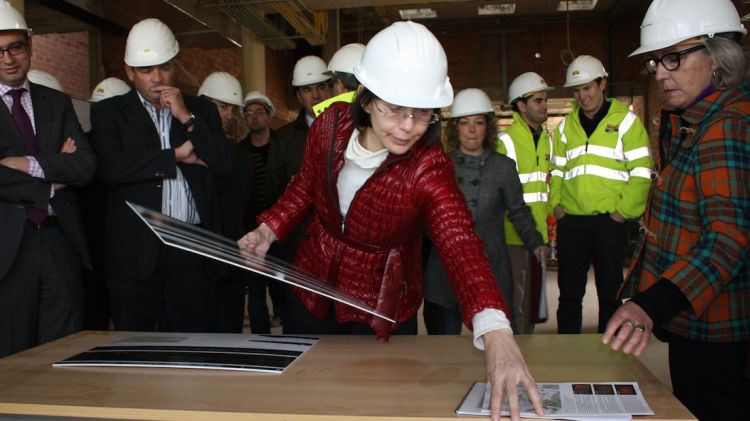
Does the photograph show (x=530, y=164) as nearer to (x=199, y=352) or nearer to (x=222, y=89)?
(x=222, y=89)

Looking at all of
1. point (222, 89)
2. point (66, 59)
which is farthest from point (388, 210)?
point (66, 59)

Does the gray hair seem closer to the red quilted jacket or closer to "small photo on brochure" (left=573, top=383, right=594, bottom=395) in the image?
the red quilted jacket

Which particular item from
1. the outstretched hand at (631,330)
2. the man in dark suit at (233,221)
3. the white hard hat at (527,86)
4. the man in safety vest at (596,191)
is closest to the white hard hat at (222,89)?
the man in dark suit at (233,221)

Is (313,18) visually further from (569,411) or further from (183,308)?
(569,411)

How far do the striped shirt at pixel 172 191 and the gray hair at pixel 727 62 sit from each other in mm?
2147

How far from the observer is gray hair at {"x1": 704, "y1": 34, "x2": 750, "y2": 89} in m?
1.78

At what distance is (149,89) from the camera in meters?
3.09

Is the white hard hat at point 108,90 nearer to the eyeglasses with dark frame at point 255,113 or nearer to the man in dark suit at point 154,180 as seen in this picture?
the eyeglasses with dark frame at point 255,113

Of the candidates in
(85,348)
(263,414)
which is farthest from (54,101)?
(263,414)

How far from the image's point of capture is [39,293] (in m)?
2.72

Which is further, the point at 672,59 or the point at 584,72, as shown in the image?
the point at 584,72

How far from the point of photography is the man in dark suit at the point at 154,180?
2.89 m

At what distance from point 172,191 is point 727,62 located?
2.24m

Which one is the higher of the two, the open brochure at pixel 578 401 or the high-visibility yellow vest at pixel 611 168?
the high-visibility yellow vest at pixel 611 168
